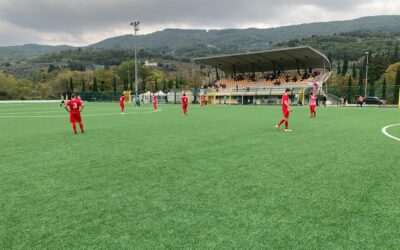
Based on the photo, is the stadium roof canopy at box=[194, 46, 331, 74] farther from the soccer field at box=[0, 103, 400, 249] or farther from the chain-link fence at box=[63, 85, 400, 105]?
the soccer field at box=[0, 103, 400, 249]

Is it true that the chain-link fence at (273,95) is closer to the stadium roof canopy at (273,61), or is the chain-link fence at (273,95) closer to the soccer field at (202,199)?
the stadium roof canopy at (273,61)

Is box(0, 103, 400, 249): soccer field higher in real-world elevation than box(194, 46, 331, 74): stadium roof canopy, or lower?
lower

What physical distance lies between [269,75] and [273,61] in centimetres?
322

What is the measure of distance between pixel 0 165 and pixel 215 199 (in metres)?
5.50

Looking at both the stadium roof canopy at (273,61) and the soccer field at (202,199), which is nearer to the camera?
the soccer field at (202,199)

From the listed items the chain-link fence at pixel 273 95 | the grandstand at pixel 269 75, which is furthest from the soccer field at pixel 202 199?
the grandstand at pixel 269 75

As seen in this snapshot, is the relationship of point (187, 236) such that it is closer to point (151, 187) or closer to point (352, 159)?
point (151, 187)

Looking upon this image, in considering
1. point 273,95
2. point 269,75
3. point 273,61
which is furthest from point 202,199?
point 269,75

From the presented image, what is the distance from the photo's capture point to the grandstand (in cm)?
5287

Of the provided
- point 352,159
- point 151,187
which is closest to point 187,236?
point 151,187

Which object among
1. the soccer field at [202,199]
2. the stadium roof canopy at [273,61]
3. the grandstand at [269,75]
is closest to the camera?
the soccer field at [202,199]

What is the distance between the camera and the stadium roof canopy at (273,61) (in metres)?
54.4

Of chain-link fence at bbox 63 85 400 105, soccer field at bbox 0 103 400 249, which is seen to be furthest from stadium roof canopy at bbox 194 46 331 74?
soccer field at bbox 0 103 400 249

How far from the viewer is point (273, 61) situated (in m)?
61.1
